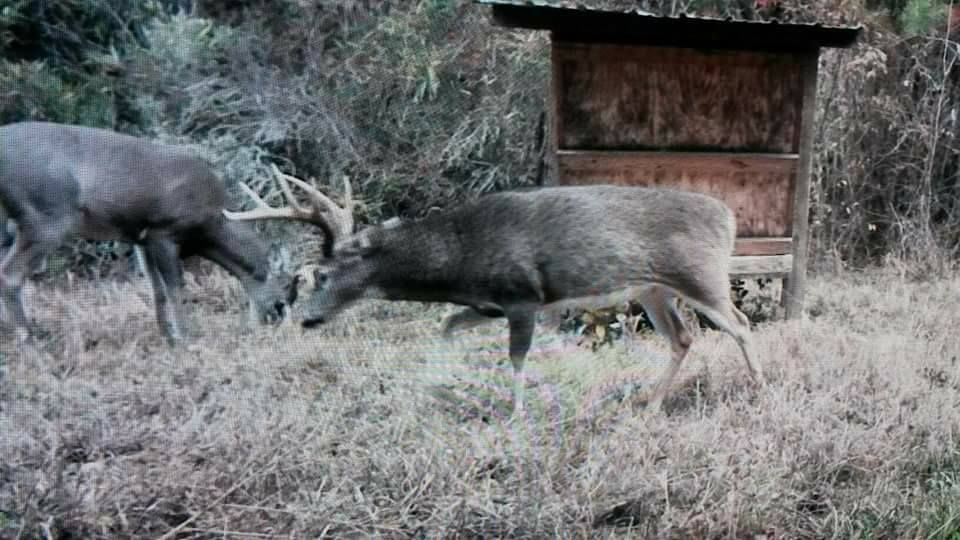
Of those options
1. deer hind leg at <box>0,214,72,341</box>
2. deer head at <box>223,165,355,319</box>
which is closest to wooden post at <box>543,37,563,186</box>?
deer head at <box>223,165,355,319</box>

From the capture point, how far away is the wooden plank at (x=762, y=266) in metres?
2.53

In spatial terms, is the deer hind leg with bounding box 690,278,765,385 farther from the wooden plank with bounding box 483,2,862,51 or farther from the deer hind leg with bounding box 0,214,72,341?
the deer hind leg with bounding box 0,214,72,341

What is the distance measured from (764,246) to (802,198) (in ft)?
0.57

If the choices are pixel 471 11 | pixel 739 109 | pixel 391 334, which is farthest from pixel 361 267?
pixel 739 109

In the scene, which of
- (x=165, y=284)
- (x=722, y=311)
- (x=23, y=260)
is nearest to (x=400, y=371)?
(x=165, y=284)

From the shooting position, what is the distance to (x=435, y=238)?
86.7 inches

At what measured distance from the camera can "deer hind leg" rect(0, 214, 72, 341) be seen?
1.39m

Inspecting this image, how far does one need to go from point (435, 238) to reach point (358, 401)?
544 mm

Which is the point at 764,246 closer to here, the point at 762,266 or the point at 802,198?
the point at 762,266

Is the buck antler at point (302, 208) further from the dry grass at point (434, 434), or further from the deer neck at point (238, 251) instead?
the dry grass at point (434, 434)

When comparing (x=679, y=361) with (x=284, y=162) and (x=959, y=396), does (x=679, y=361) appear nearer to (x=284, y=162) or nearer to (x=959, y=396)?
(x=959, y=396)

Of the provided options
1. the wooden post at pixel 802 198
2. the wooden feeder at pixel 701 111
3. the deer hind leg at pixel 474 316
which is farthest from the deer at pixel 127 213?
the wooden post at pixel 802 198

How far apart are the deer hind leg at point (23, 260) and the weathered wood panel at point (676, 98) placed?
1215mm

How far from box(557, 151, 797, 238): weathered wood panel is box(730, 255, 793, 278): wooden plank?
0.22 ft
